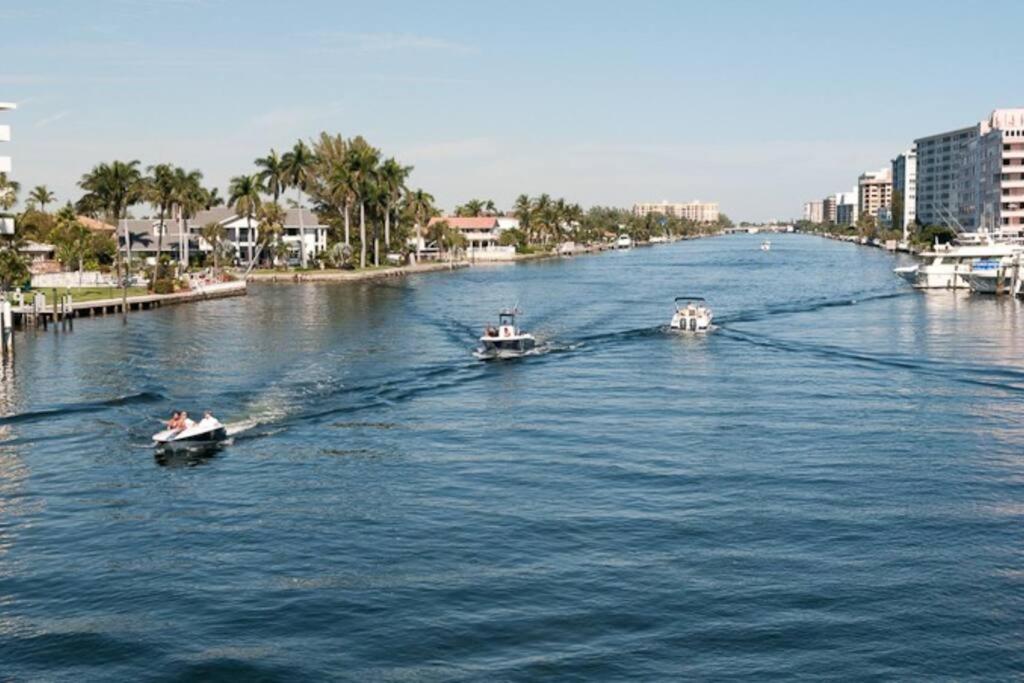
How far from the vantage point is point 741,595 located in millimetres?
35844

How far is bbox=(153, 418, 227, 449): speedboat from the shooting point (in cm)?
5556

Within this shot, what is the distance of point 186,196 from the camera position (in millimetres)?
177125

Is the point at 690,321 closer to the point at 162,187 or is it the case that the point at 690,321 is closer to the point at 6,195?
the point at 6,195

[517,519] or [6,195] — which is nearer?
[517,519]

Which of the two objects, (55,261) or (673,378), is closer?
(673,378)

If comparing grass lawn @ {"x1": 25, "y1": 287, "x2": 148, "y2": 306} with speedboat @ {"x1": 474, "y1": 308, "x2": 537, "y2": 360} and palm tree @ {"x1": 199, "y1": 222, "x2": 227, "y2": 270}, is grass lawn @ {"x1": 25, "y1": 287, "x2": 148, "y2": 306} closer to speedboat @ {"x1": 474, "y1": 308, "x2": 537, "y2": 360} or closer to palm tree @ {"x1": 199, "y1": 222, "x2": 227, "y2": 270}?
palm tree @ {"x1": 199, "y1": 222, "x2": 227, "y2": 270}

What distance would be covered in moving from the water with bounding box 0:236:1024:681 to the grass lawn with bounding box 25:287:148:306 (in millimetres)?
39123

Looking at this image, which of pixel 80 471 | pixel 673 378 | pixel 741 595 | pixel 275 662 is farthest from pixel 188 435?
pixel 673 378

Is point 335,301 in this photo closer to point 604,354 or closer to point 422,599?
point 604,354

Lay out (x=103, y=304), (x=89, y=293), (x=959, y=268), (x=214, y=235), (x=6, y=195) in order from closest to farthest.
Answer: (x=6, y=195), (x=103, y=304), (x=89, y=293), (x=959, y=268), (x=214, y=235)

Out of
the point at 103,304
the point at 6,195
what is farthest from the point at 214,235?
the point at 6,195

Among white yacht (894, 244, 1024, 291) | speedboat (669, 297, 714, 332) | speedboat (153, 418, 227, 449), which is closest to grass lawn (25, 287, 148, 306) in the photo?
speedboat (669, 297, 714, 332)

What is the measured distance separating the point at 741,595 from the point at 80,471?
103 feet

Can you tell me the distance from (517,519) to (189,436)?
1963cm
